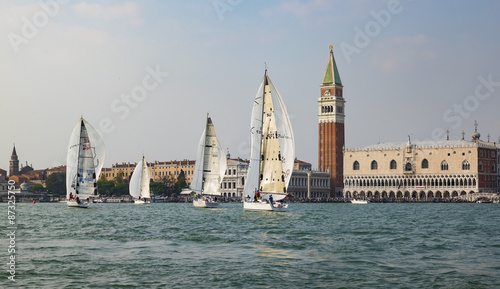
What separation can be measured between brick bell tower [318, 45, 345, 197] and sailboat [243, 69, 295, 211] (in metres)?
95.3

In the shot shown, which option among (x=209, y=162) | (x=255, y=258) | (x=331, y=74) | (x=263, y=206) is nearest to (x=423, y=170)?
(x=331, y=74)

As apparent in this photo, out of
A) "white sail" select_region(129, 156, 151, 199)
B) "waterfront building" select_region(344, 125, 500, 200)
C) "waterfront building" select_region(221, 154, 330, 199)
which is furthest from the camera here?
"waterfront building" select_region(221, 154, 330, 199)

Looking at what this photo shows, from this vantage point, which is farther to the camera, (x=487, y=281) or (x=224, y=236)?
(x=224, y=236)

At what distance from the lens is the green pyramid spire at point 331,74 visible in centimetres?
14650

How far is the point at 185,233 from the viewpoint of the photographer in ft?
109

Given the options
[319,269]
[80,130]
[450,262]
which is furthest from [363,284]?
[80,130]

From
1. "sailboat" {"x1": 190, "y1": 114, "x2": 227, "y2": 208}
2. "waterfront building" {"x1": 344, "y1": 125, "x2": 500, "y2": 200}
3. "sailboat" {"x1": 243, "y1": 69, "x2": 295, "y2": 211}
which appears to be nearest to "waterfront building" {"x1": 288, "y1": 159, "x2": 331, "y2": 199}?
"waterfront building" {"x1": 344, "y1": 125, "x2": 500, "y2": 200}

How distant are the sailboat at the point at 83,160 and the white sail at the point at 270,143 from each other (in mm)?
18544

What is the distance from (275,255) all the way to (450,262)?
5758mm

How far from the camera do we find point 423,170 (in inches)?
5143

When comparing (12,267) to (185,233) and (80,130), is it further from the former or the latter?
(80,130)

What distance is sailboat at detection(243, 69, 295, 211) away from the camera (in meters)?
46.9

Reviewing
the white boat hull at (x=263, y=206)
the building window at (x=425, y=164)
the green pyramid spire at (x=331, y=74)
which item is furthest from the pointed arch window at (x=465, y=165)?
the white boat hull at (x=263, y=206)

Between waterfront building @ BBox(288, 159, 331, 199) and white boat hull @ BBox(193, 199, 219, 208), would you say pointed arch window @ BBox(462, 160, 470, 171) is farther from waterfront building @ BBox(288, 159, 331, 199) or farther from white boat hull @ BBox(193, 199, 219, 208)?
white boat hull @ BBox(193, 199, 219, 208)
